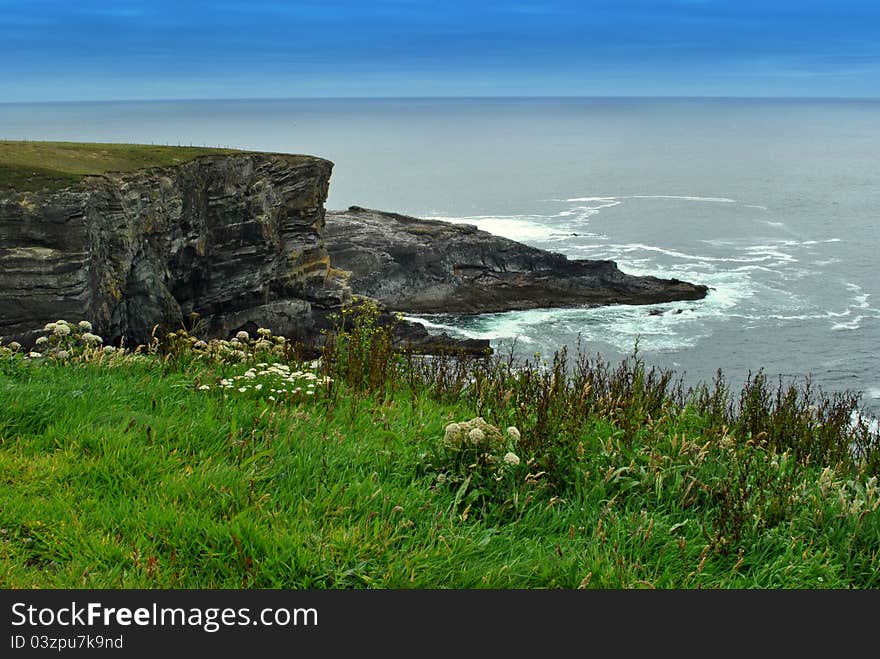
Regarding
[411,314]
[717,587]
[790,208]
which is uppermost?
[790,208]

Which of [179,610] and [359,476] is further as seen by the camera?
[359,476]

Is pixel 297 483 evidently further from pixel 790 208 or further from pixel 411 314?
pixel 790 208

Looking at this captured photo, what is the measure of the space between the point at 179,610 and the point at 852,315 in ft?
205

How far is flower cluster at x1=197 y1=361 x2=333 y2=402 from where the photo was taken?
695cm

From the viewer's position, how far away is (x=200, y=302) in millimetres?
49625

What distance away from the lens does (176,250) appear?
44.8 metres

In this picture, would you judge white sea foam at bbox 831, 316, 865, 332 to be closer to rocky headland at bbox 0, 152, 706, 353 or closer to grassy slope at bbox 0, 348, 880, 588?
rocky headland at bbox 0, 152, 706, 353

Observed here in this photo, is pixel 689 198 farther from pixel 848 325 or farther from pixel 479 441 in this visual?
pixel 479 441

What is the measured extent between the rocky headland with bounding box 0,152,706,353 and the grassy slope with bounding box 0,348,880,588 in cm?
751

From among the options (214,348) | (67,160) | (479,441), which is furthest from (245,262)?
(479,441)

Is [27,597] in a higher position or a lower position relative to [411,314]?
higher

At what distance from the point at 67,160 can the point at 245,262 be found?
44.8 feet

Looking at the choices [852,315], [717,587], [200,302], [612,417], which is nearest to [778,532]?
[717,587]

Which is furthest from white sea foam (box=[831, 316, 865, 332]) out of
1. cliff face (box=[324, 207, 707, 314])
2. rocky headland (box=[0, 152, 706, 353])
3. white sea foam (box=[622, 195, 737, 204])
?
white sea foam (box=[622, 195, 737, 204])
